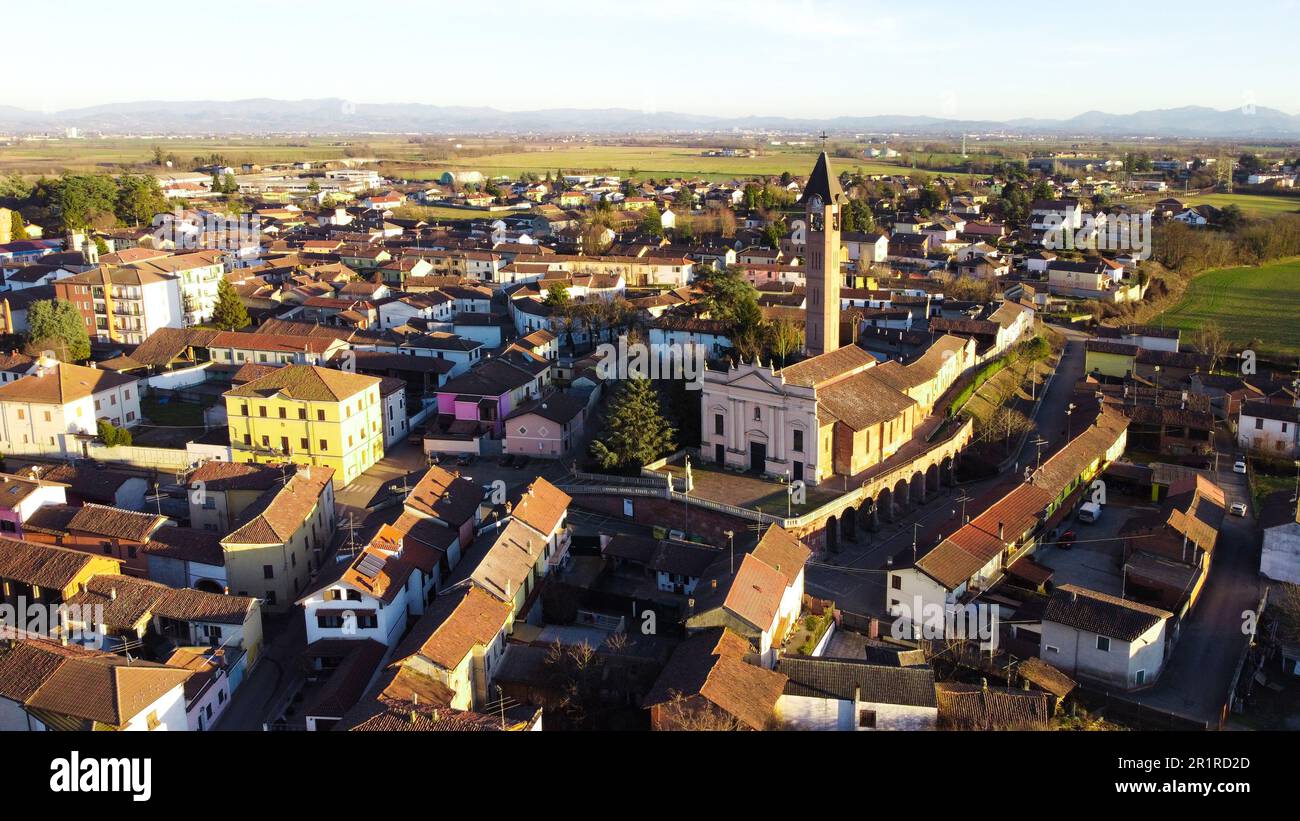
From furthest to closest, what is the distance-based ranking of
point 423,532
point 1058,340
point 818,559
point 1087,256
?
point 1087,256, point 1058,340, point 818,559, point 423,532

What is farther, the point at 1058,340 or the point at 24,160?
the point at 24,160

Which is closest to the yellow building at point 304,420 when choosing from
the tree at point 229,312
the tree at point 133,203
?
the tree at point 229,312

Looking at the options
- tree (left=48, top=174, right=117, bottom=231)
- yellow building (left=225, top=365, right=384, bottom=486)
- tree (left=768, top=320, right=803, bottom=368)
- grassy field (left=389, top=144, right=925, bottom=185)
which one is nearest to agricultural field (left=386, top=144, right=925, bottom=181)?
grassy field (left=389, top=144, right=925, bottom=185)

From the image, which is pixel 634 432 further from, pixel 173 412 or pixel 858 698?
pixel 173 412

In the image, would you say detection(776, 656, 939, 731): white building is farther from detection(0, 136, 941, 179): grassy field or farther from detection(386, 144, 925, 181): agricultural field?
detection(0, 136, 941, 179): grassy field

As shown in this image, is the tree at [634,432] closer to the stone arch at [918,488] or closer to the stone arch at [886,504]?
the stone arch at [886,504]

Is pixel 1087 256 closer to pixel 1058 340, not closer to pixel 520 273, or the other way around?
pixel 1058 340

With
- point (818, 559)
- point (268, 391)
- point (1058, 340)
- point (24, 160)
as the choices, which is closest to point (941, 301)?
point (1058, 340)
